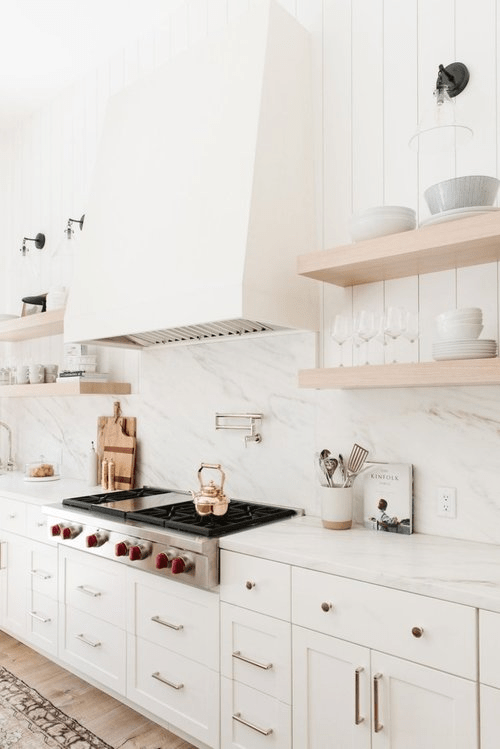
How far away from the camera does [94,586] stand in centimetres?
257

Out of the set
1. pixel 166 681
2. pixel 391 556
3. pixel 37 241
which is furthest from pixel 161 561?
pixel 37 241

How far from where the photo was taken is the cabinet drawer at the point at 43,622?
283cm

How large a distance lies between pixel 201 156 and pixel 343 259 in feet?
2.65

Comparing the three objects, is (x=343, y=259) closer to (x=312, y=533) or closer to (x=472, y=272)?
(x=472, y=272)

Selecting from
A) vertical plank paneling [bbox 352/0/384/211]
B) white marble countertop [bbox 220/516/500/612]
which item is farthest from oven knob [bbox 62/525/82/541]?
vertical plank paneling [bbox 352/0/384/211]

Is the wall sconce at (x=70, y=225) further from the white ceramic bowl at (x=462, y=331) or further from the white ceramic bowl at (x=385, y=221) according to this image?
the white ceramic bowl at (x=462, y=331)

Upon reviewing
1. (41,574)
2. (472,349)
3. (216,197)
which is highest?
(216,197)

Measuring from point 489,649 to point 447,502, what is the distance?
0.71m

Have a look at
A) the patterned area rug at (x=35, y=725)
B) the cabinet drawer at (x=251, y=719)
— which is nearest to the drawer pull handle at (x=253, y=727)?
the cabinet drawer at (x=251, y=719)

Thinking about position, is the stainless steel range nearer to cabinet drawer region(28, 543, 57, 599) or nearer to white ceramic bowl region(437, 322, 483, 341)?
cabinet drawer region(28, 543, 57, 599)

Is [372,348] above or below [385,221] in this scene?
below

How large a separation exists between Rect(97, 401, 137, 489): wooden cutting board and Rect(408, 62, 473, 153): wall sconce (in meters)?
2.10

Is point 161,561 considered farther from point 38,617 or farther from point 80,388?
point 80,388

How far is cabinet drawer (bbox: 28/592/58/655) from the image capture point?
9.29 feet
